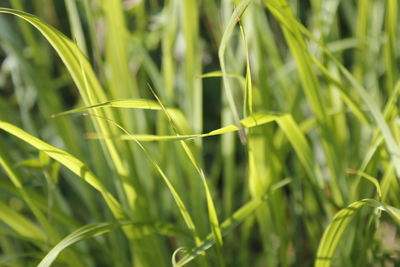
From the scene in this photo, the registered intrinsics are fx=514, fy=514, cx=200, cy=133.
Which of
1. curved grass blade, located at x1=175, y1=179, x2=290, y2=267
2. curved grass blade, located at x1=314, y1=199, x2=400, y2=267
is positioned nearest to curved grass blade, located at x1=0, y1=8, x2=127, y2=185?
curved grass blade, located at x1=175, y1=179, x2=290, y2=267

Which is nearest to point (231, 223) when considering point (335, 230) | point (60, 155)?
point (335, 230)

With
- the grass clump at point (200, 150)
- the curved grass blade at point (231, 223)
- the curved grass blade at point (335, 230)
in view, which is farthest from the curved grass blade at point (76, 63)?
the curved grass blade at point (335, 230)

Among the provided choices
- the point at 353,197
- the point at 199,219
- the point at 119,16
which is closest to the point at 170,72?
the point at 119,16

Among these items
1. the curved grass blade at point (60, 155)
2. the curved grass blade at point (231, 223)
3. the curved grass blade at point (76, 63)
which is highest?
the curved grass blade at point (76, 63)

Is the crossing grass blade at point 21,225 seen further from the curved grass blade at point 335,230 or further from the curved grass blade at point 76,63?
the curved grass blade at point 335,230

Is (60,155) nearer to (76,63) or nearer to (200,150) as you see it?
(76,63)

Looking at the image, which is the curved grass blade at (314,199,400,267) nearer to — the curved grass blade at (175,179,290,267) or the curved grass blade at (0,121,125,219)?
the curved grass blade at (175,179,290,267)

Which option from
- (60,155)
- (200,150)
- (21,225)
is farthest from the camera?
(200,150)

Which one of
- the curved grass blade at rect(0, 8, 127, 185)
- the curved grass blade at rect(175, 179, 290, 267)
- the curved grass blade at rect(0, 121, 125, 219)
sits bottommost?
the curved grass blade at rect(175, 179, 290, 267)

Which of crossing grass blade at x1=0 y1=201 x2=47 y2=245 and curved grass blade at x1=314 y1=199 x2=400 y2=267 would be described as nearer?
curved grass blade at x1=314 y1=199 x2=400 y2=267
